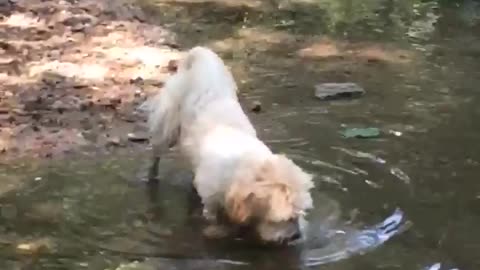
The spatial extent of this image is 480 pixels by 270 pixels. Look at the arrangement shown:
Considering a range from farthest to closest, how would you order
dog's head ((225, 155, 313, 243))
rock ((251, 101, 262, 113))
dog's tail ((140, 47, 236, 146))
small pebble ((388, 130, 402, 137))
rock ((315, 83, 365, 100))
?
rock ((315, 83, 365, 100)) < rock ((251, 101, 262, 113)) < small pebble ((388, 130, 402, 137)) < dog's tail ((140, 47, 236, 146)) < dog's head ((225, 155, 313, 243))

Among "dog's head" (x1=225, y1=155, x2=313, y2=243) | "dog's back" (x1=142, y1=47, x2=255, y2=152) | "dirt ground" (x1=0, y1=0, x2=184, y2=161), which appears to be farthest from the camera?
"dirt ground" (x1=0, y1=0, x2=184, y2=161)

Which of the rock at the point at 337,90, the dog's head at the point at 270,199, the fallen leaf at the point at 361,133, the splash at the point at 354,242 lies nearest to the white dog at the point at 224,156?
the dog's head at the point at 270,199

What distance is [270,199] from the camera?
4715 mm

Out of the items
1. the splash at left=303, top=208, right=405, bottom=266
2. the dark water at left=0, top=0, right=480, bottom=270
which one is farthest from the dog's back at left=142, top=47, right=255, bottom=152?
the splash at left=303, top=208, right=405, bottom=266

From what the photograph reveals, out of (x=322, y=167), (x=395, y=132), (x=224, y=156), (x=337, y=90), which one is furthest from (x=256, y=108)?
(x=224, y=156)

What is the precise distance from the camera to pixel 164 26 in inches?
396

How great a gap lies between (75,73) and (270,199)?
389 cm

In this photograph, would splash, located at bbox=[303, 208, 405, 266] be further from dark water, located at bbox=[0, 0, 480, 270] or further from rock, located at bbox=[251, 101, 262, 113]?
rock, located at bbox=[251, 101, 262, 113]

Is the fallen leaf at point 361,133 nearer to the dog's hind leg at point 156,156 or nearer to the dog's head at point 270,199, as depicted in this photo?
the dog's hind leg at point 156,156

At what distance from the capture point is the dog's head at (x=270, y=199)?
4.71 metres

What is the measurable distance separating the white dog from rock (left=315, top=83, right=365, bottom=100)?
6.59 feet

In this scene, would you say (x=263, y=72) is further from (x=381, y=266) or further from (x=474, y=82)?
(x=381, y=266)

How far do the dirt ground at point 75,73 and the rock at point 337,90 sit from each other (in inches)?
55.4

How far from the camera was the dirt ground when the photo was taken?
22.1ft
